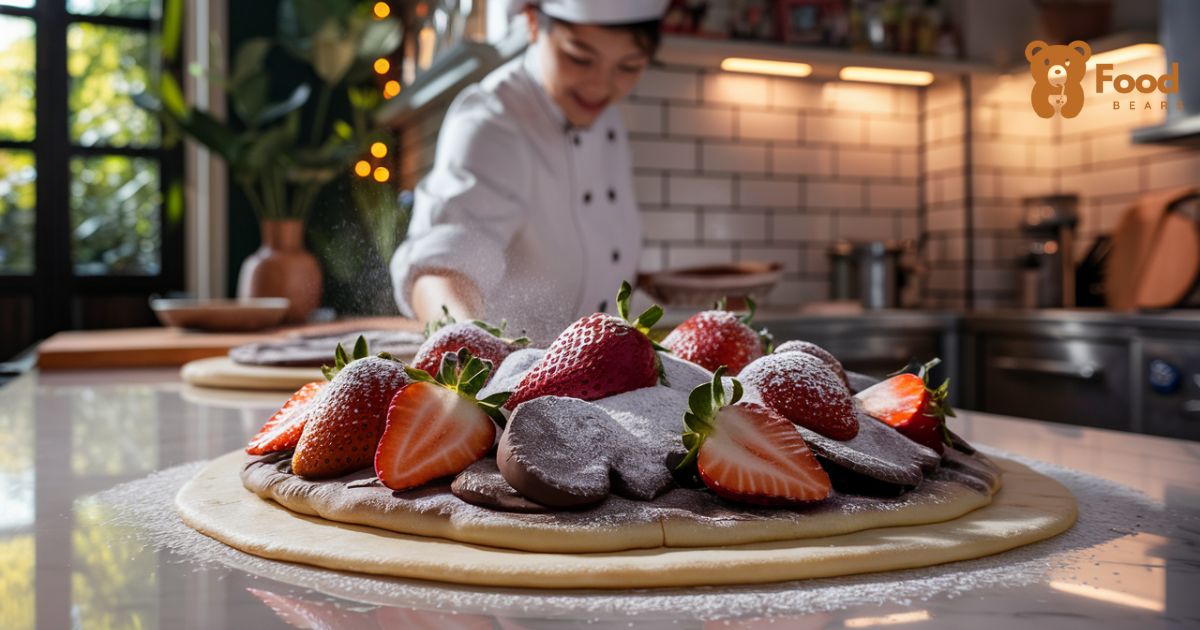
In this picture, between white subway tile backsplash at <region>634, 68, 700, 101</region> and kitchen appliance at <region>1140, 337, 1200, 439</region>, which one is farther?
white subway tile backsplash at <region>634, 68, 700, 101</region>

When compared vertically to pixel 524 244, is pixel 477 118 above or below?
above

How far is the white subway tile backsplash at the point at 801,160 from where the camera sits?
3.10 metres

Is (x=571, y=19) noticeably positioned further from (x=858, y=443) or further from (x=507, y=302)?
(x=858, y=443)

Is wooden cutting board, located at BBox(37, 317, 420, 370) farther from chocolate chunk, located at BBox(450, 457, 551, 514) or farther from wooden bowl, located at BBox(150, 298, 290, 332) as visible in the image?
chocolate chunk, located at BBox(450, 457, 551, 514)

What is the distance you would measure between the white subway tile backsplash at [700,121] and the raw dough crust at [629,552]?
7.85 ft

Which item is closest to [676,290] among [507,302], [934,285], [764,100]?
[507,302]

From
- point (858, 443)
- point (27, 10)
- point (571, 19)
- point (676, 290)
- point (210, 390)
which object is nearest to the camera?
point (858, 443)

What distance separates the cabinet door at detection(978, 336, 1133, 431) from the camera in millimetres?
2318

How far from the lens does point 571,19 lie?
1.59m

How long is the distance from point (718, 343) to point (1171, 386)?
5.81 ft

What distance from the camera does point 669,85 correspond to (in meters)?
2.90

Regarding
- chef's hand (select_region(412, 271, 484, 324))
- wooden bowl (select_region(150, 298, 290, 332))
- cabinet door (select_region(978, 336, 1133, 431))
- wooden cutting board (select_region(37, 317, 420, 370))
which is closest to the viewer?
chef's hand (select_region(412, 271, 484, 324))

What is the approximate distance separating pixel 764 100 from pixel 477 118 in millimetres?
1442

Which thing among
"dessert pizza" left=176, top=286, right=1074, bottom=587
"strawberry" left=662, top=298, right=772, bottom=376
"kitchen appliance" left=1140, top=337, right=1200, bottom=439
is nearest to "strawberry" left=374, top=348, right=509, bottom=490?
"dessert pizza" left=176, top=286, right=1074, bottom=587
